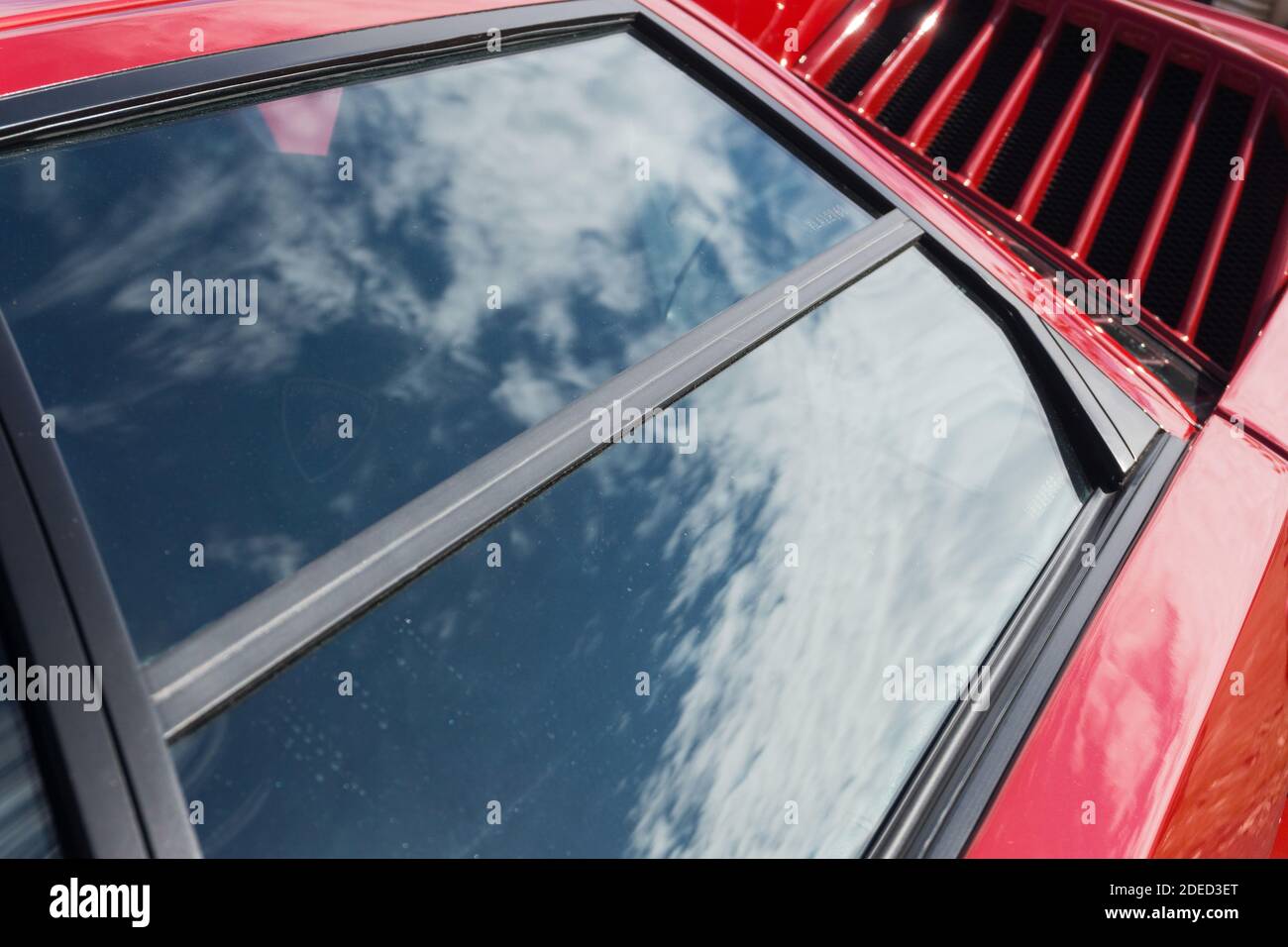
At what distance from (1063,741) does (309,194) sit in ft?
3.17

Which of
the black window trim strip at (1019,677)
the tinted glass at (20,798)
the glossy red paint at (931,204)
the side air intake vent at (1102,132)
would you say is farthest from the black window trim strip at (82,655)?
the side air intake vent at (1102,132)

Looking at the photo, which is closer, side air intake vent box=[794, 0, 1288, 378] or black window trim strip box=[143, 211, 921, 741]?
black window trim strip box=[143, 211, 921, 741]

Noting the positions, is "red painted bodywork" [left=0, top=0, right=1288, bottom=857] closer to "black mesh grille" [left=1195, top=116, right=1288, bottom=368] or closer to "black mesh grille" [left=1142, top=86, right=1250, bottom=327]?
"black mesh grille" [left=1195, top=116, right=1288, bottom=368]

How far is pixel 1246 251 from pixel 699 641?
5.05 feet

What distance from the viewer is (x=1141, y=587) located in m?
1.23

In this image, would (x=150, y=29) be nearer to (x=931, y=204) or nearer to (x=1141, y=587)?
(x=931, y=204)

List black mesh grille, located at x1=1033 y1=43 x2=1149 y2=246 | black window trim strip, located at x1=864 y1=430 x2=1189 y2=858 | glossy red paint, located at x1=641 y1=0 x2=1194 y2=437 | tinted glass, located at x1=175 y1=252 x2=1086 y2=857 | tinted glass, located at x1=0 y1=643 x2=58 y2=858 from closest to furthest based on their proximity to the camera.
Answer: tinted glass, located at x1=0 y1=643 x2=58 y2=858 < tinted glass, located at x1=175 y1=252 x2=1086 y2=857 < black window trim strip, located at x1=864 y1=430 x2=1189 y2=858 < glossy red paint, located at x1=641 y1=0 x2=1194 y2=437 < black mesh grille, located at x1=1033 y1=43 x2=1149 y2=246

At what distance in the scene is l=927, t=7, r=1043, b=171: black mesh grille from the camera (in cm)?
224

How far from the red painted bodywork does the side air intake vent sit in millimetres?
207

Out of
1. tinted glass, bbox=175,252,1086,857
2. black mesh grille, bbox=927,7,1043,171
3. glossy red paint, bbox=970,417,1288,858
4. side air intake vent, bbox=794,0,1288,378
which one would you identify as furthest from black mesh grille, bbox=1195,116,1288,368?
tinted glass, bbox=175,252,1086,857

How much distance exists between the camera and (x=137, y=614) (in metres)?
0.75

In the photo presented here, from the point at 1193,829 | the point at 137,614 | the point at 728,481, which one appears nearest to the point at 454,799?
the point at 137,614

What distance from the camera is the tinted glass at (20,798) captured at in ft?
2.15

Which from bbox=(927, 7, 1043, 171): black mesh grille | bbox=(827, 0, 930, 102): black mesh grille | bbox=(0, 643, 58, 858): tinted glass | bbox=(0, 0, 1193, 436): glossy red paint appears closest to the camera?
bbox=(0, 643, 58, 858): tinted glass
